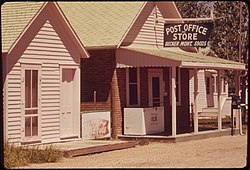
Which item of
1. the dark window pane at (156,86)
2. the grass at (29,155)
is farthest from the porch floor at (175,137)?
the grass at (29,155)

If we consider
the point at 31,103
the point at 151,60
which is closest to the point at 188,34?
the point at 151,60

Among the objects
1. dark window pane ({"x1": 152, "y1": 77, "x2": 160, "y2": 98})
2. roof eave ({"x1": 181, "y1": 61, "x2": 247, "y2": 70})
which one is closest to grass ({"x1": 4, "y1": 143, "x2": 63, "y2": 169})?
roof eave ({"x1": 181, "y1": 61, "x2": 247, "y2": 70})

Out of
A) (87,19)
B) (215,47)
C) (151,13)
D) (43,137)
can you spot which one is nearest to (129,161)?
(43,137)

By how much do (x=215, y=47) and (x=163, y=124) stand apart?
409 cm

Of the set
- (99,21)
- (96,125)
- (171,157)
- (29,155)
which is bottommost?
(171,157)

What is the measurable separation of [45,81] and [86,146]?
2.32 m

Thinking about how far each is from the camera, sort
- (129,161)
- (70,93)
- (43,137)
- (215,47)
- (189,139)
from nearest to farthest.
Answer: (129,161) → (43,137) → (70,93) → (189,139) → (215,47)

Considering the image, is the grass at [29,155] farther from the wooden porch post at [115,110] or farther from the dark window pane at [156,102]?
the dark window pane at [156,102]

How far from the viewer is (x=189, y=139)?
21.5 meters

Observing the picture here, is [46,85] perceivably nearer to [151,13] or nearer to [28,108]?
[28,108]

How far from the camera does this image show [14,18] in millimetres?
17391

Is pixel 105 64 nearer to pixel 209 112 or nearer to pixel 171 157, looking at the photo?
pixel 171 157

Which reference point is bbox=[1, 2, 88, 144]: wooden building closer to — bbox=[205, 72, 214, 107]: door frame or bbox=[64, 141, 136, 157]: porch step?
bbox=[64, 141, 136, 157]: porch step

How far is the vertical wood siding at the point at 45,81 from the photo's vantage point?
1725 centimetres
